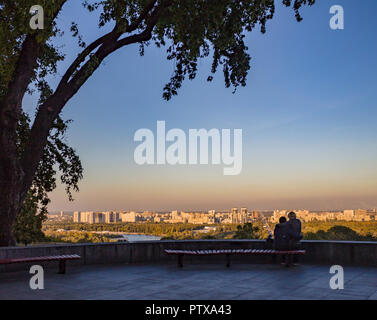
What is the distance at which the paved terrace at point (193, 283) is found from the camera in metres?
7.18

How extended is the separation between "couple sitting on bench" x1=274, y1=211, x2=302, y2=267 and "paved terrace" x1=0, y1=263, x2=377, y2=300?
0.54 m

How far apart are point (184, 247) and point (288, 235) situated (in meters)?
2.97

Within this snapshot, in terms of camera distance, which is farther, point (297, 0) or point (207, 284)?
point (297, 0)

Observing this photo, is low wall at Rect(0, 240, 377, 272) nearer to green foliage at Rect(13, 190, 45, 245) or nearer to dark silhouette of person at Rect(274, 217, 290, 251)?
dark silhouette of person at Rect(274, 217, 290, 251)

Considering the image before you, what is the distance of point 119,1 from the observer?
1265 centimetres

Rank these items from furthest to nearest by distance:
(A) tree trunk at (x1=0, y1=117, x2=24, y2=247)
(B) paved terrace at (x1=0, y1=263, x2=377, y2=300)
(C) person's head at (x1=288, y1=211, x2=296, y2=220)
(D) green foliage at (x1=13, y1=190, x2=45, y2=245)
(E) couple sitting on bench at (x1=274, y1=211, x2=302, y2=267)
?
(D) green foliage at (x1=13, y1=190, x2=45, y2=245) → (C) person's head at (x1=288, y1=211, x2=296, y2=220) → (A) tree trunk at (x1=0, y1=117, x2=24, y2=247) → (E) couple sitting on bench at (x1=274, y1=211, x2=302, y2=267) → (B) paved terrace at (x1=0, y1=263, x2=377, y2=300)

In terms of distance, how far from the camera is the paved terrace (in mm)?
7176

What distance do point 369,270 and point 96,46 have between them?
9630mm

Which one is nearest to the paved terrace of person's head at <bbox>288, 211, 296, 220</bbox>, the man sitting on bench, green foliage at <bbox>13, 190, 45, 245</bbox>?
the man sitting on bench
